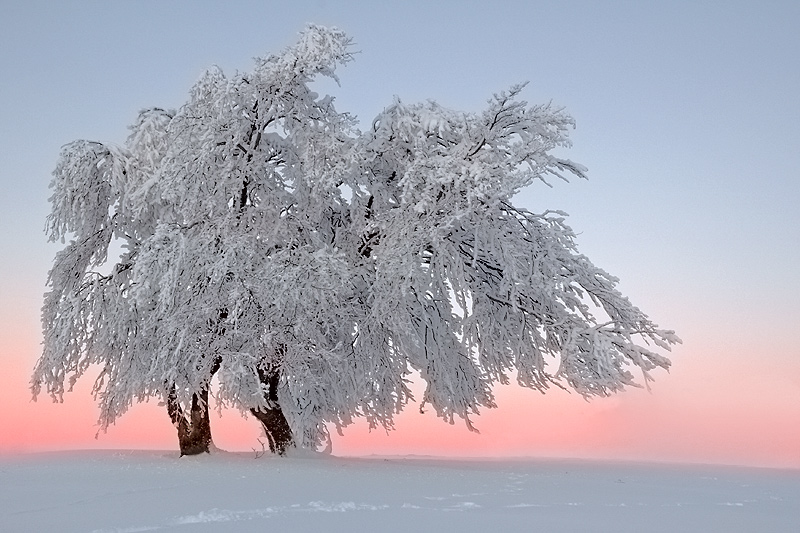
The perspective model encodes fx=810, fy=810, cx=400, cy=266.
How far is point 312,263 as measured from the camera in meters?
13.2

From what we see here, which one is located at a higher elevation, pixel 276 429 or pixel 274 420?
pixel 274 420

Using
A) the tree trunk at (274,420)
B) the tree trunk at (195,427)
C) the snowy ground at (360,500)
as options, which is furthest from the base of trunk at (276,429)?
the snowy ground at (360,500)

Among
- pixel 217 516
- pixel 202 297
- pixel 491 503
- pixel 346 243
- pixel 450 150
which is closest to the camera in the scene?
pixel 217 516

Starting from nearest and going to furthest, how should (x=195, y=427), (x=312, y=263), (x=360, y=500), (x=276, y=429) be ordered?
(x=360, y=500), (x=312, y=263), (x=276, y=429), (x=195, y=427)

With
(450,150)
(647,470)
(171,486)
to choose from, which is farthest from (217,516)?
(647,470)

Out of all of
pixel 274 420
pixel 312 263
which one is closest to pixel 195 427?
pixel 274 420

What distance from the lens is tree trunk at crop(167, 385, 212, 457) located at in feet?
50.4

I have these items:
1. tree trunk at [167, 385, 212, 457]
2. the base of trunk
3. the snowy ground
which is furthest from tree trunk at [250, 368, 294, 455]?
the snowy ground

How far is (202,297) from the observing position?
13727mm

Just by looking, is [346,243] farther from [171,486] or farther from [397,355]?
[171,486]

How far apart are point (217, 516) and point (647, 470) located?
34.7ft

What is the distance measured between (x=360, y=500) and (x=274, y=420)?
6.86m

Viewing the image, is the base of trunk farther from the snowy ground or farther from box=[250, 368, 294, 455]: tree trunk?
the snowy ground

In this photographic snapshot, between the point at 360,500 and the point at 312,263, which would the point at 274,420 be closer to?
the point at 312,263
